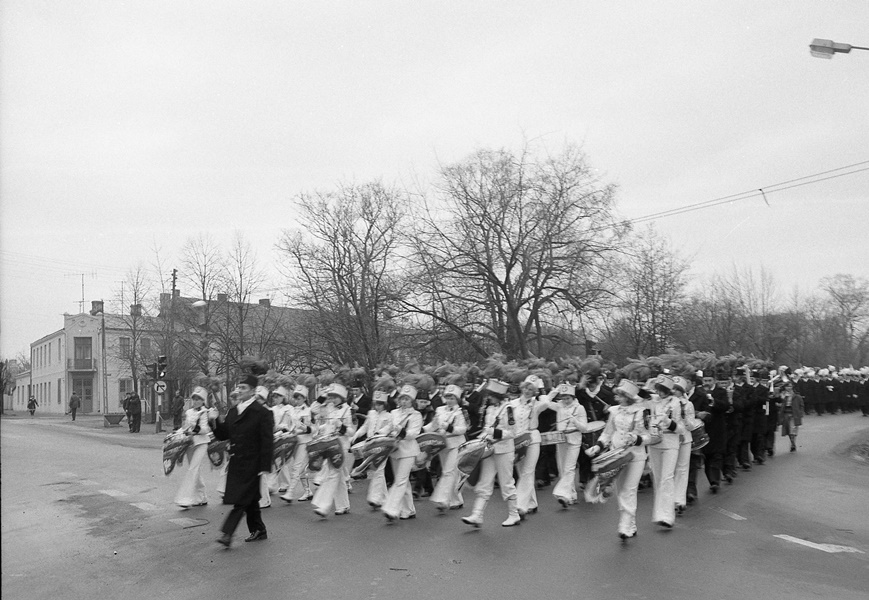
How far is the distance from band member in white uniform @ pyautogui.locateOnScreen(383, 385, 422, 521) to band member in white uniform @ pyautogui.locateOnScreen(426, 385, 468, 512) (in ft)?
1.21

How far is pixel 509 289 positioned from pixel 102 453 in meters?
16.0

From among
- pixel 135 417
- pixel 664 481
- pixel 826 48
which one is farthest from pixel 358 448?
pixel 135 417

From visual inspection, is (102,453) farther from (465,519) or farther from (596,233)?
(596,233)

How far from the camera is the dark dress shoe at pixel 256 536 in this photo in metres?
9.72

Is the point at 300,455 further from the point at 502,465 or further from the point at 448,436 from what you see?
the point at 502,465

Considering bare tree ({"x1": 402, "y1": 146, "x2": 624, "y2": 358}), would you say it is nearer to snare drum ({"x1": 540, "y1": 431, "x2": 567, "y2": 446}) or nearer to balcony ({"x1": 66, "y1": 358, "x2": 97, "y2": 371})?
snare drum ({"x1": 540, "y1": 431, "x2": 567, "y2": 446})

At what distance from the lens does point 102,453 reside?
78.7ft

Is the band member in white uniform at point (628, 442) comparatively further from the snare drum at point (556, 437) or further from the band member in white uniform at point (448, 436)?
the band member in white uniform at point (448, 436)

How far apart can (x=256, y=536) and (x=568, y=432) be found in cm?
488

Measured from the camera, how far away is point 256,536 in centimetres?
977

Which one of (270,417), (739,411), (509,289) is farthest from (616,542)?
(509,289)

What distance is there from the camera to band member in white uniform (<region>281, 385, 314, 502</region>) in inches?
520

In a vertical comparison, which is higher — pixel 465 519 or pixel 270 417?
pixel 270 417

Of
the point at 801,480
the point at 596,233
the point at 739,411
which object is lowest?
the point at 801,480
